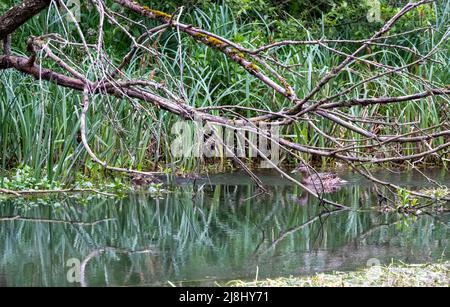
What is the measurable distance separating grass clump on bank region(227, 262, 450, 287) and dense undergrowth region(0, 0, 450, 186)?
9.53 ft

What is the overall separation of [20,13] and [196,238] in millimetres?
1936

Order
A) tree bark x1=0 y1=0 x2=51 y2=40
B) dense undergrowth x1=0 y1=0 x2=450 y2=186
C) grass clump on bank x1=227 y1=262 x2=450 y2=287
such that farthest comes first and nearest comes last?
dense undergrowth x1=0 y1=0 x2=450 y2=186 < tree bark x1=0 y1=0 x2=51 y2=40 < grass clump on bank x1=227 y1=262 x2=450 y2=287

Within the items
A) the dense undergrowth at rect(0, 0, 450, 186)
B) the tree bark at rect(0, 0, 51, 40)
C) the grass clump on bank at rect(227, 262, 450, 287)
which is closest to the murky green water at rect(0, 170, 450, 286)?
the grass clump on bank at rect(227, 262, 450, 287)

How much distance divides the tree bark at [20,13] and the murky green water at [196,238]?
3.98 feet

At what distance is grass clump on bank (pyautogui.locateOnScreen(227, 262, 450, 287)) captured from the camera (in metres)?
3.64

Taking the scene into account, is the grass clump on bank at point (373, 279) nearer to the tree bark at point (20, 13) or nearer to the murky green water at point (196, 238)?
the murky green water at point (196, 238)

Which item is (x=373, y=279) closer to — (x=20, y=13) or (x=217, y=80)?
(x=20, y=13)

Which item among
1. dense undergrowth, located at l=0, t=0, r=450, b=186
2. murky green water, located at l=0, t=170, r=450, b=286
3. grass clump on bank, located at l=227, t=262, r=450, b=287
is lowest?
grass clump on bank, located at l=227, t=262, r=450, b=287

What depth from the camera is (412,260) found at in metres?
4.25

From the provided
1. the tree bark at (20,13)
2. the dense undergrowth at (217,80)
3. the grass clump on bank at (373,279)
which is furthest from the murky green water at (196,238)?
the tree bark at (20,13)

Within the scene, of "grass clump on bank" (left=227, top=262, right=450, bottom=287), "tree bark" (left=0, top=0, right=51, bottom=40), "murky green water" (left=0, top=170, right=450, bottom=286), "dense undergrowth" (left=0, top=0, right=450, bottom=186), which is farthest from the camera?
"dense undergrowth" (left=0, top=0, right=450, bottom=186)

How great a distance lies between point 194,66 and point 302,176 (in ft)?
5.98

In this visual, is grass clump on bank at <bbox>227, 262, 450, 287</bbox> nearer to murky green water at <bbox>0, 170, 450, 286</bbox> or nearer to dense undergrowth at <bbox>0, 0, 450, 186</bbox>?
murky green water at <bbox>0, 170, 450, 286</bbox>

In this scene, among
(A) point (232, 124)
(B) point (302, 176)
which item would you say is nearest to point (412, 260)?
(A) point (232, 124)
